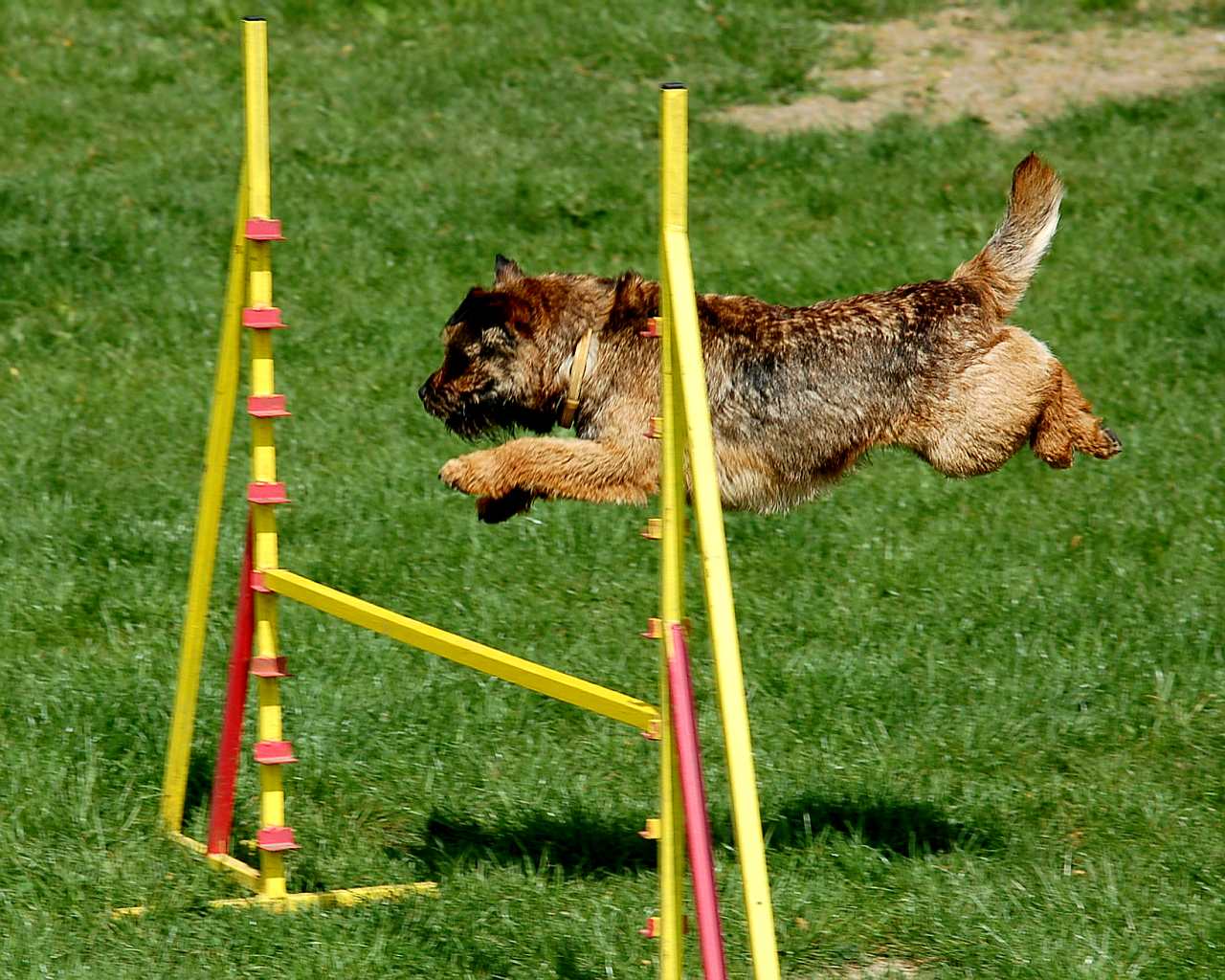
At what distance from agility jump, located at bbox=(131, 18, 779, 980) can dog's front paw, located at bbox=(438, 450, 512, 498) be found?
388mm

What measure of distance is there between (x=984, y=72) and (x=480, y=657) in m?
9.15

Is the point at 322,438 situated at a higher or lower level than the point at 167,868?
higher

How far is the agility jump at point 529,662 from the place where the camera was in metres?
3.56

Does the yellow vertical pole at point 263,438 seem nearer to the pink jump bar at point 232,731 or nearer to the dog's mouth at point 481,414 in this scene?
the pink jump bar at point 232,731

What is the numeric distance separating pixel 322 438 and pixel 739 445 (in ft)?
11.8

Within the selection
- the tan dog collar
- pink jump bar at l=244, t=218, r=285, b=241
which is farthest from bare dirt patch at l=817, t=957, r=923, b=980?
pink jump bar at l=244, t=218, r=285, b=241

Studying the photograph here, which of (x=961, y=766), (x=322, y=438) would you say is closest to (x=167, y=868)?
(x=961, y=766)

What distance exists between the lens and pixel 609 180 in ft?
35.5

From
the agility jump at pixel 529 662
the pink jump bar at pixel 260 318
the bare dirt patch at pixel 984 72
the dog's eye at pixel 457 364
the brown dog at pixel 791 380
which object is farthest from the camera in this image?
the bare dirt patch at pixel 984 72

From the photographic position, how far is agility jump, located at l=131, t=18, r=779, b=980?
356 cm

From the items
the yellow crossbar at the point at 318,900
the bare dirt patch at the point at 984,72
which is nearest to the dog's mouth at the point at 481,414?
the yellow crossbar at the point at 318,900

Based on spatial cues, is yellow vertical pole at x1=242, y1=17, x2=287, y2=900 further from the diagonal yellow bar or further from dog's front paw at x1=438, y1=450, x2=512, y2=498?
dog's front paw at x1=438, y1=450, x2=512, y2=498

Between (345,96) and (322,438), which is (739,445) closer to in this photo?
(322,438)

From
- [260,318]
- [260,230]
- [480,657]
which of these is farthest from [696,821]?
[260,230]
